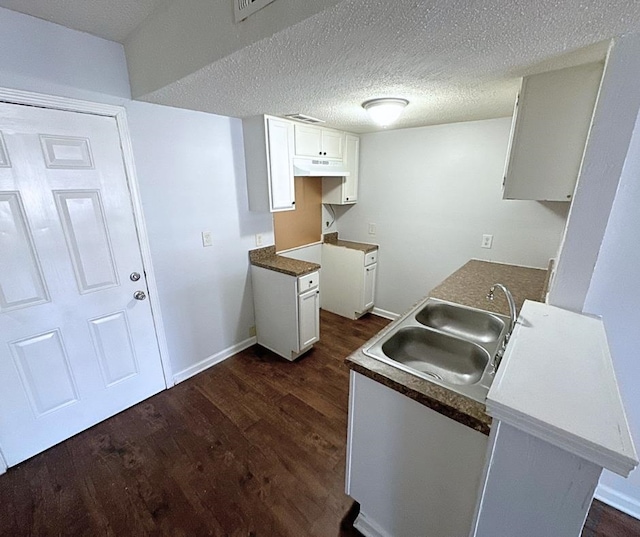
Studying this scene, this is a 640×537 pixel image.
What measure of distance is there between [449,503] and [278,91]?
2.07m

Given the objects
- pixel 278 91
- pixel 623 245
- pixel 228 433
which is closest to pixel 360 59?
pixel 278 91

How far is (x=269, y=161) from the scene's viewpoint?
7.52 feet

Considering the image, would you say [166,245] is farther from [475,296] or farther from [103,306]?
[475,296]

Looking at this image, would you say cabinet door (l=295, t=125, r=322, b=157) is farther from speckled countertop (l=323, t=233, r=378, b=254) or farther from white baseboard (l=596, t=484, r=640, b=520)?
white baseboard (l=596, t=484, r=640, b=520)

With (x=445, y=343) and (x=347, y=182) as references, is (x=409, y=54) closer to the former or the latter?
(x=445, y=343)

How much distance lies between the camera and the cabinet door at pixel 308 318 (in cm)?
246

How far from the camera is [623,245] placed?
46.5 inches

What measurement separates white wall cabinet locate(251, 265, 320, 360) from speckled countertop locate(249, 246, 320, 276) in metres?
0.04

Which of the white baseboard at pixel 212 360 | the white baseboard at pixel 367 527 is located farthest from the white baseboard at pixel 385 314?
the white baseboard at pixel 367 527

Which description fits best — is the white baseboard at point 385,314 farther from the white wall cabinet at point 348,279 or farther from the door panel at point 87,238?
the door panel at point 87,238

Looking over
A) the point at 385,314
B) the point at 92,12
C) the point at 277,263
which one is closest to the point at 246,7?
the point at 92,12

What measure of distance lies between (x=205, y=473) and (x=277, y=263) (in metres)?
1.61

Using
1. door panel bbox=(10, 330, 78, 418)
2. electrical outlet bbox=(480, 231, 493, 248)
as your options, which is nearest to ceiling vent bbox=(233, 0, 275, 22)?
door panel bbox=(10, 330, 78, 418)

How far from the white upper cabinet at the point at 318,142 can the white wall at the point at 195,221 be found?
0.51 meters
